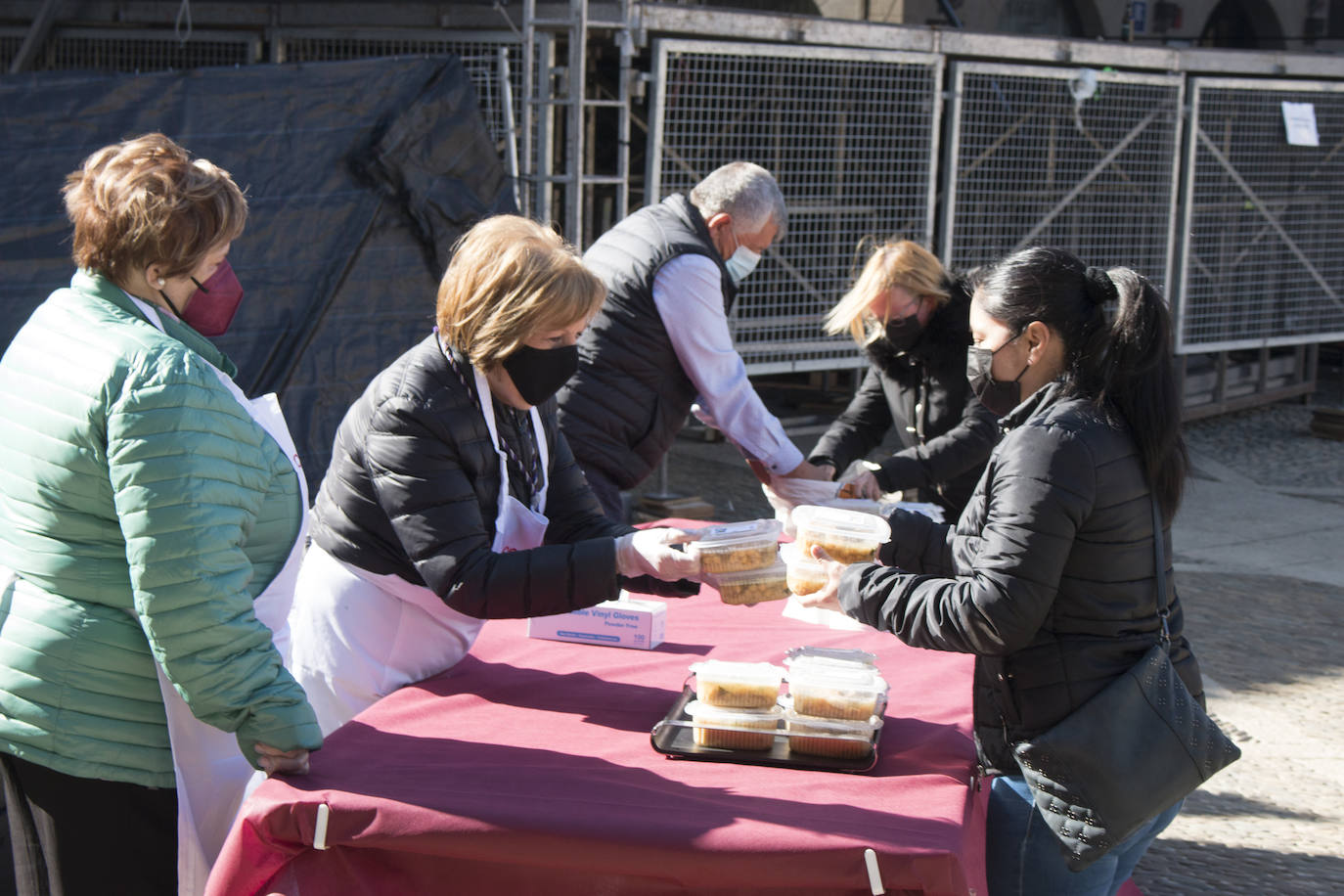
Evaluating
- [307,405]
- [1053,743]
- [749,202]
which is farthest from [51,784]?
[307,405]

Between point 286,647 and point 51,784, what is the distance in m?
0.43

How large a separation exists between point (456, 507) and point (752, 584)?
58 cm

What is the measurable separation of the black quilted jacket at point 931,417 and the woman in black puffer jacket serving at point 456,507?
1.71 meters

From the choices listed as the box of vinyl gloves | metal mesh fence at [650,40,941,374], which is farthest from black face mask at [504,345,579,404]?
metal mesh fence at [650,40,941,374]

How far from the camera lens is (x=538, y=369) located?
240cm

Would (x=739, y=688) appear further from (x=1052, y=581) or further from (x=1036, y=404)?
(x=1036, y=404)

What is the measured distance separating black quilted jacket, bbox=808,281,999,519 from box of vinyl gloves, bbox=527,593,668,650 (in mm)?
1391

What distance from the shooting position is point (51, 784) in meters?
2.11

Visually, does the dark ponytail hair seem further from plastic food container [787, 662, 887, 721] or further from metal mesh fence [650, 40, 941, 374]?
metal mesh fence [650, 40, 941, 374]

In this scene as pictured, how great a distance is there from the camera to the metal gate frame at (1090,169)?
7684 mm

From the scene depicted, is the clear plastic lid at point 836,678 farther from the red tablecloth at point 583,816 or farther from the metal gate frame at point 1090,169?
the metal gate frame at point 1090,169

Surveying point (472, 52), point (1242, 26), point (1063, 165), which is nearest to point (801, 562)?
point (472, 52)

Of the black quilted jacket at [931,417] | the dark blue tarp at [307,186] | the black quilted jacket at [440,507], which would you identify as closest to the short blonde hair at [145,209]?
the black quilted jacket at [440,507]

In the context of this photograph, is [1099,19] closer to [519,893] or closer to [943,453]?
[943,453]
